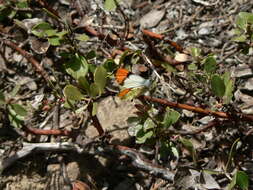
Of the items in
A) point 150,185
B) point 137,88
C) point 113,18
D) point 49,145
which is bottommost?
point 150,185

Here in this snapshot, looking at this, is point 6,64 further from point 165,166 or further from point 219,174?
point 219,174

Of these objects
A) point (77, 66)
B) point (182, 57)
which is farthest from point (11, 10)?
point (182, 57)

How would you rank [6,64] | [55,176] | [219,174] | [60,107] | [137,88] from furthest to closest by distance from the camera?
1. [6,64]
2. [60,107]
3. [55,176]
4. [219,174]
5. [137,88]

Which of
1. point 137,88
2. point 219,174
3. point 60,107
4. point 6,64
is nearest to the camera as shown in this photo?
point 137,88

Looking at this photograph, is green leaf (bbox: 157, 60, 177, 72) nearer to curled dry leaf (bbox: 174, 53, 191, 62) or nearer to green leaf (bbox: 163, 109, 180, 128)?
curled dry leaf (bbox: 174, 53, 191, 62)

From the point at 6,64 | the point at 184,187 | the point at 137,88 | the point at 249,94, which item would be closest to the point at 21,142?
the point at 6,64

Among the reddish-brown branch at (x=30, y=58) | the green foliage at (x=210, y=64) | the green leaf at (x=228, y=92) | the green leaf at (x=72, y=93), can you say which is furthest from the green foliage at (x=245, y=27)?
the reddish-brown branch at (x=30, y=58)
